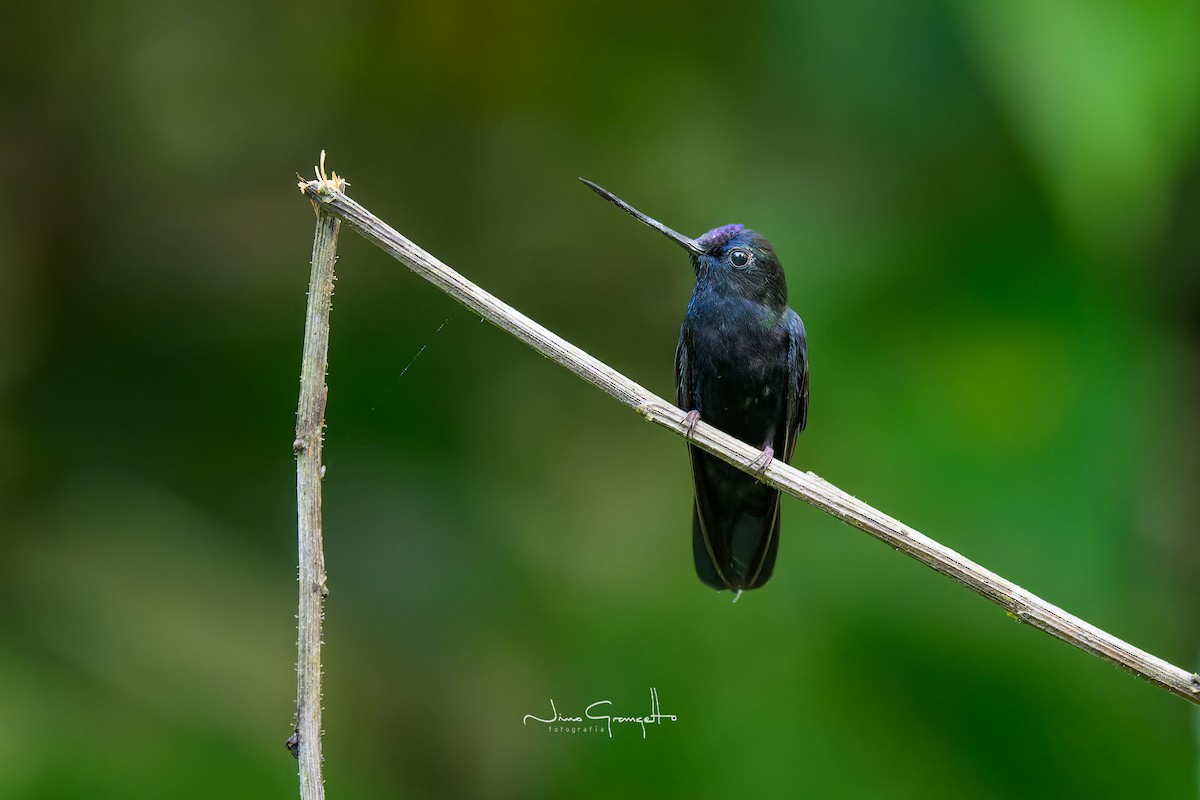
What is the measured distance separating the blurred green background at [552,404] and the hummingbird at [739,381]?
0.43m

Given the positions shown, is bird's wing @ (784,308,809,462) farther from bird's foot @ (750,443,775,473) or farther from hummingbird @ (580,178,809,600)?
bird's foot @ (750,443,775,473)

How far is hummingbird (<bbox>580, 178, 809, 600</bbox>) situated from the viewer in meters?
2.92

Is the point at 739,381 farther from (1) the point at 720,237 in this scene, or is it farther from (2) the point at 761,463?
(2) the point at 761,463

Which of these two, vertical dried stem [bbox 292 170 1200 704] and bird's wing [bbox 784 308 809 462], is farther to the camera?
bird's wing [bbox 784 308 809 462]

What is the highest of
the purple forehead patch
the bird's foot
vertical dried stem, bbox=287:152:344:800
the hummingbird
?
the purple forehead patch

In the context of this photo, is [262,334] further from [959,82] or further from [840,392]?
[959,82]

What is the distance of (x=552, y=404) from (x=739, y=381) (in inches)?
41.0

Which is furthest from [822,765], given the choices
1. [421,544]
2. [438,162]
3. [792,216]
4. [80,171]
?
[80,171]

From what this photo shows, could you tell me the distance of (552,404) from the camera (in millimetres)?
3838

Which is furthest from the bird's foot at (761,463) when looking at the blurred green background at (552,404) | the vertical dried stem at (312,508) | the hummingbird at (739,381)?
the blurred green background at (552,404)

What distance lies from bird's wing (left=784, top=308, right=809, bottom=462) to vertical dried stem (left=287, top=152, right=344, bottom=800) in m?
1.64

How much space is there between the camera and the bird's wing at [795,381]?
3023mm

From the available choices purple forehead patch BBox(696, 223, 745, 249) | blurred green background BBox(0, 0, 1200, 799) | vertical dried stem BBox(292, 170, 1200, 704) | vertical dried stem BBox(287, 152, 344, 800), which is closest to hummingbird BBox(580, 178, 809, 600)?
purple forehead patch BBox(696, 223, 745, 249)

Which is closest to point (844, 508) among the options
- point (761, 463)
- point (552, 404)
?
point (761, 463)
